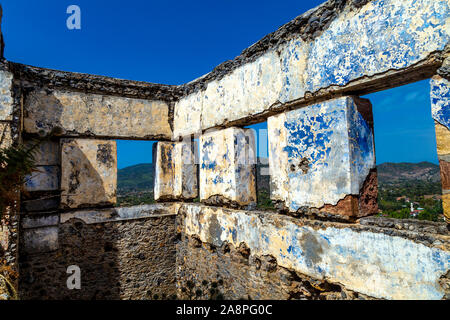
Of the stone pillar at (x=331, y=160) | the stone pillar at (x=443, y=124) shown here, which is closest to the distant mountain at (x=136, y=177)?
the stone pillar at (x=331, y=160)

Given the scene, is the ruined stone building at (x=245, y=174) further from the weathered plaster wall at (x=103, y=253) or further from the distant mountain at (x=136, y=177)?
the distant mountain at (x=136, y=177)

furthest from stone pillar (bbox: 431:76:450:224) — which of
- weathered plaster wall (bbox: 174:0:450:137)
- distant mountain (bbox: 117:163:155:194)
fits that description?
distant mountain (bbox: 117:163:155:194)

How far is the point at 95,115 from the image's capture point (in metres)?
4.63

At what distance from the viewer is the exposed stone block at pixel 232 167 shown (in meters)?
3.84

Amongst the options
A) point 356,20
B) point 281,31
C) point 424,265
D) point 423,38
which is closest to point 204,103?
point 281,31

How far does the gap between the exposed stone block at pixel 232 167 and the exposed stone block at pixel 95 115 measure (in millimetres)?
1398

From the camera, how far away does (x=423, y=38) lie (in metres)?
2.04

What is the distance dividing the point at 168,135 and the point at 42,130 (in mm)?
1929

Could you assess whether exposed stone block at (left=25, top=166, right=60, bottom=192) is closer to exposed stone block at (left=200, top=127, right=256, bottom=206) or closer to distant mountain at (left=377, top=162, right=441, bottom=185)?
exposed stone block at (left=200, top=127, right=256, bottom=206)

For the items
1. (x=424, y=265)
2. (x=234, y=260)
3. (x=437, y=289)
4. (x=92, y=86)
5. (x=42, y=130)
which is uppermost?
(x=92, y=86)

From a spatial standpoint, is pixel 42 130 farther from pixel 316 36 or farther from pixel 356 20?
pixel 356 20

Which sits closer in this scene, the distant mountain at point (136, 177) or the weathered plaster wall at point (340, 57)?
the weathered plaster wall at point (340, 57)

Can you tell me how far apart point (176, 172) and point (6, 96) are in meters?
2.60

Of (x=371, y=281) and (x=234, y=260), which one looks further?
(x=234, y=260)
